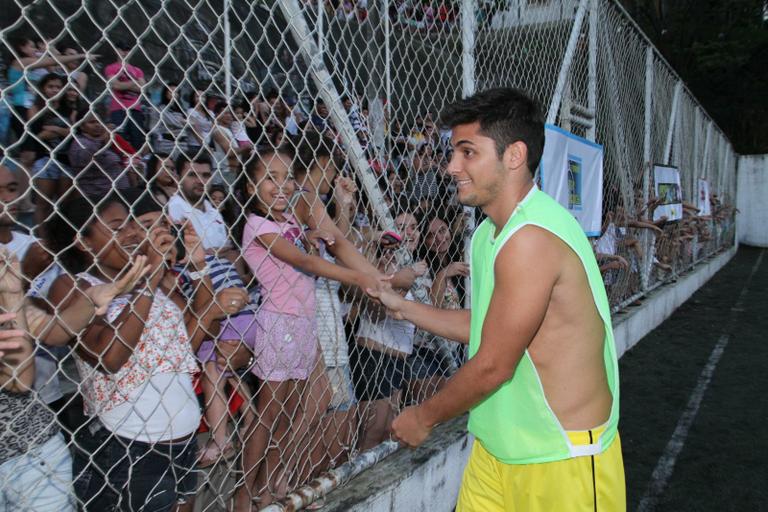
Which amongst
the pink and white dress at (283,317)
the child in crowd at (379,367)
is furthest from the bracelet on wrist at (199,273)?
the child in crowd at (379,367)

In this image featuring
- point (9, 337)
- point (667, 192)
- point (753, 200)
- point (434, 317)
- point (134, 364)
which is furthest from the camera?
point (753, 200)

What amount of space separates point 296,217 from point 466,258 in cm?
121

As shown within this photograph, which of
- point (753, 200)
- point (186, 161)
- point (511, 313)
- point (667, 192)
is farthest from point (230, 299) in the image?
point (753, 200)

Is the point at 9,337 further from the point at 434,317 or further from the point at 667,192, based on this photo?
the point at 667,192

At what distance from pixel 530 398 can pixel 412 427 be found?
0.37m

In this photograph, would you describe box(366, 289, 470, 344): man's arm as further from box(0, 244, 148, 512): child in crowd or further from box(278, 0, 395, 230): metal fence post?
box(0, 244, 148, 512): child in crowd

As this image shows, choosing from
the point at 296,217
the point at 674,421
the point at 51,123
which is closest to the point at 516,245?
the point at 296,217

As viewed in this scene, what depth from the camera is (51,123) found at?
109 inches

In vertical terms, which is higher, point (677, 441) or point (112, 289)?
point (112, 289)

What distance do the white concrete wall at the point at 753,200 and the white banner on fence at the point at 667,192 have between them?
16.3 m

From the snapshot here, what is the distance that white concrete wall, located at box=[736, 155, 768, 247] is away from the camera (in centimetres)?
2212

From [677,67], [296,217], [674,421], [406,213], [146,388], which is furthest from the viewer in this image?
[677,67]

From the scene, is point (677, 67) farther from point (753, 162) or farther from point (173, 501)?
point (173, 501)

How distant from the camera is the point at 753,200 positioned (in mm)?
22719
